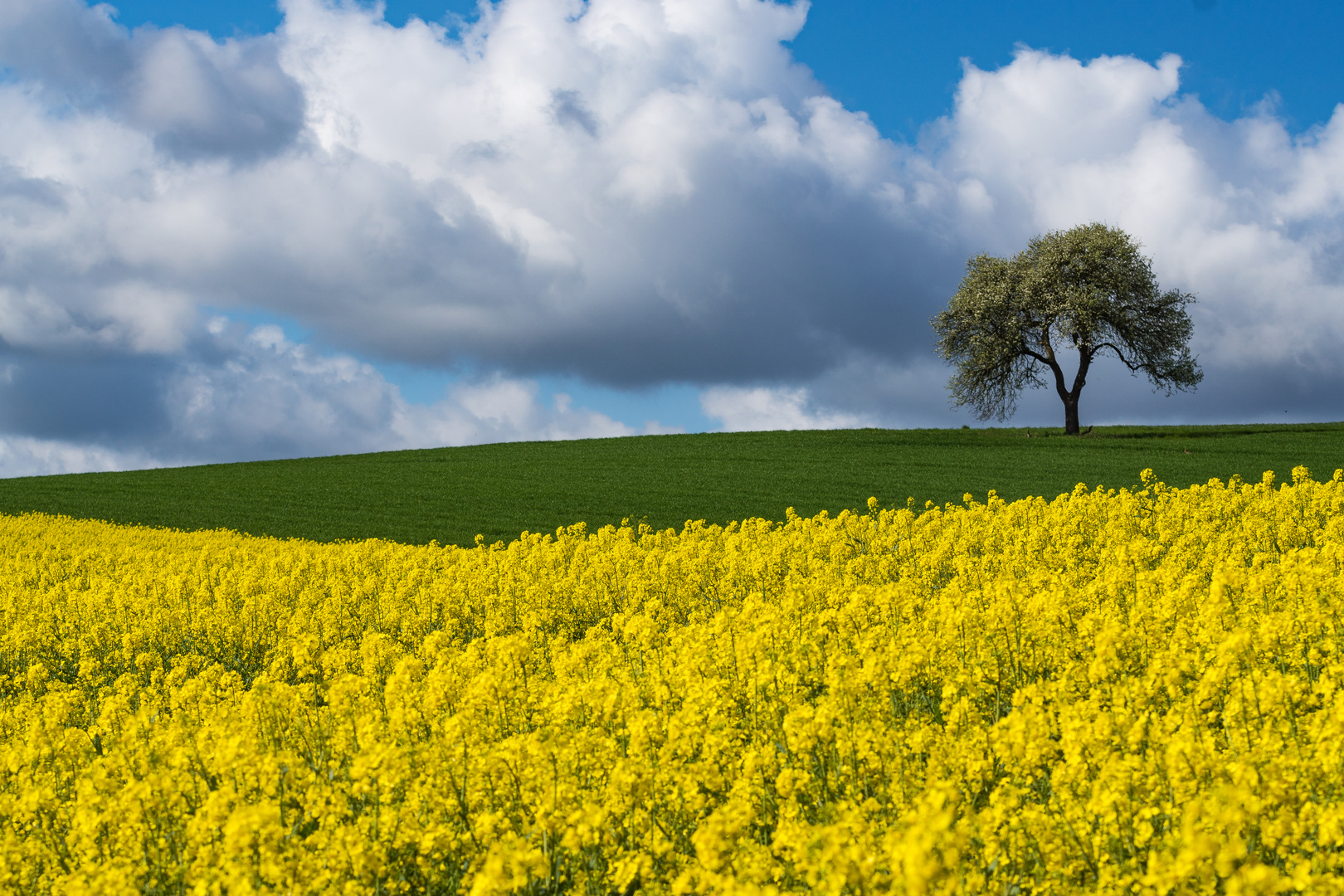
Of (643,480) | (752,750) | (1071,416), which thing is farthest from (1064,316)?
(752,750)

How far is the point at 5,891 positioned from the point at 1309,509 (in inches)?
688

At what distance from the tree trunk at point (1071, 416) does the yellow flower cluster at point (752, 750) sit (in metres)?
42.6

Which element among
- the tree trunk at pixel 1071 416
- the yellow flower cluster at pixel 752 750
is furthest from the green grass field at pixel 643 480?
the yellow flower cluster at pixel 752 750

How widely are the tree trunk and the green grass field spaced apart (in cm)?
71

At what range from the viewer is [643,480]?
37125 mm

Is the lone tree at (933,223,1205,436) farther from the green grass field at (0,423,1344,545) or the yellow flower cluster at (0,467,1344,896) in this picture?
the yellow flower cluster at (0,467,1344,896)

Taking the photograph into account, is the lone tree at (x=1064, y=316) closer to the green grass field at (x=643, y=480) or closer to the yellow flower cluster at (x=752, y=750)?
the green grass field at (x=643, y=480)

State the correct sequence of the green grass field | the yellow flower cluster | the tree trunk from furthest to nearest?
the tree trunk, the green grass field, the yellow flower cluster

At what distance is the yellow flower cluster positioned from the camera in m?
4.30

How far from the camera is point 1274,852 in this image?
456 centimetres

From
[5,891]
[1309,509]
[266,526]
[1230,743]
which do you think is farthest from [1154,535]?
[266,526]

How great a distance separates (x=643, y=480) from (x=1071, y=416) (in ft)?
93.7

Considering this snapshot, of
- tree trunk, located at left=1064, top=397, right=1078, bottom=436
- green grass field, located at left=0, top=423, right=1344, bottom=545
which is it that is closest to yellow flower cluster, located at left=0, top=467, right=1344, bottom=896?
green grass field, located at left=0, top=423, right=1344, bottom=545

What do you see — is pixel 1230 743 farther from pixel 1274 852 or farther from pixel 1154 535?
pixel 1154 535
